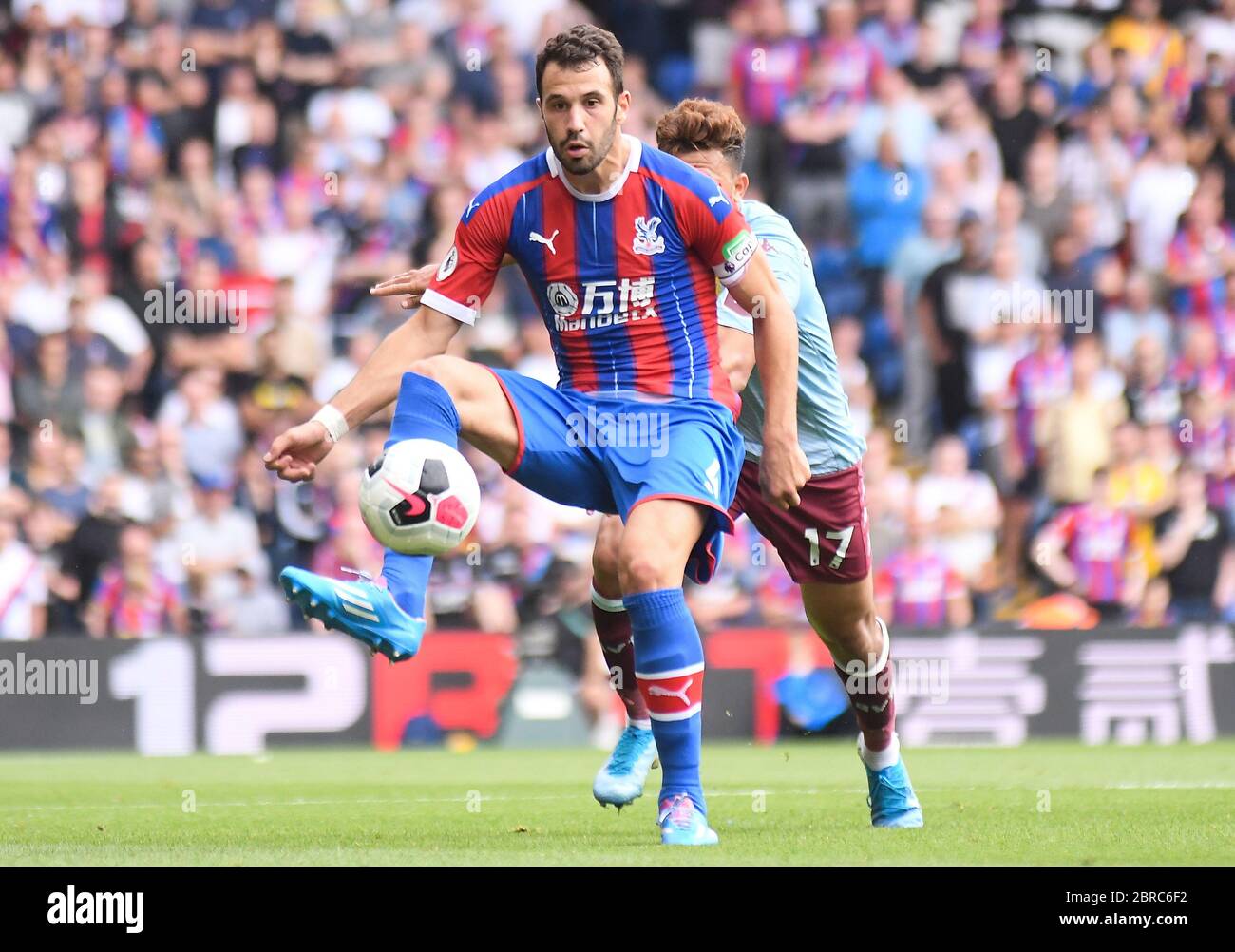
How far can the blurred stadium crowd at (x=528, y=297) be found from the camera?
40.8 ft

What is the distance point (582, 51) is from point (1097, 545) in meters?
7.95

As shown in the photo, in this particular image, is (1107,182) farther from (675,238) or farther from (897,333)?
(675,238)

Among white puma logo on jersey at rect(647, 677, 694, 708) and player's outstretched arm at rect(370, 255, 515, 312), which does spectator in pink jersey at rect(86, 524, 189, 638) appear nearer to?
player's outstretched arm at rect(370, 255, 515, 312)

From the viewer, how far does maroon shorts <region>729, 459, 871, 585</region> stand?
702cm

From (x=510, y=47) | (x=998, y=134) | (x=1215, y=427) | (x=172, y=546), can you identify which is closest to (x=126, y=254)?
(x=172, y=546)

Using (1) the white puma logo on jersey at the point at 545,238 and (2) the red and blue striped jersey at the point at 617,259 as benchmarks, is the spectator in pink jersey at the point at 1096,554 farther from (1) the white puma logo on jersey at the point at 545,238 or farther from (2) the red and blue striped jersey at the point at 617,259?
(1) the white puma logo on jersey at the point at 545,238

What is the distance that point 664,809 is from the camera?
19.6 feet

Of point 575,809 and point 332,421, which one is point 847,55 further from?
point 332,421

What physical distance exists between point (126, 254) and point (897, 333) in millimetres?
5316

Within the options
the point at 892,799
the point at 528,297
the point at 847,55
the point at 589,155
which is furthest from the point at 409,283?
the point at 847,55

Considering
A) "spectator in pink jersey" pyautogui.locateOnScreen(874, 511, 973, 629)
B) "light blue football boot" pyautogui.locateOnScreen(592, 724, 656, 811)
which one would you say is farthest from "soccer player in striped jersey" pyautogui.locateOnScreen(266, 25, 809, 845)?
"spectator in pink jersey" pyautogui.locateOnScreen(874, 511, 973, 629)

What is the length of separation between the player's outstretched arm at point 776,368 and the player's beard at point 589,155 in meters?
0.57

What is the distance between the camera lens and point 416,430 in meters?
5.73

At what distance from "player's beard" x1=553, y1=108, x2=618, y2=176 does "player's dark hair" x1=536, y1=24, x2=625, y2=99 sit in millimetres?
131
